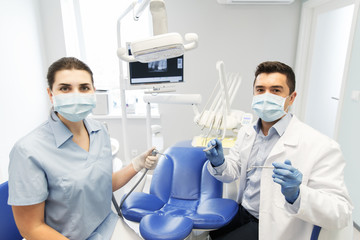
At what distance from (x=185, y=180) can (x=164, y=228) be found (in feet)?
1.55

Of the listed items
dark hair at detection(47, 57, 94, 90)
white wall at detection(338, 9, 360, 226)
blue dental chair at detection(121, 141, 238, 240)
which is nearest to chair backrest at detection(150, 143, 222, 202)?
blue dental chair at detection(121, 141, 238, 240)

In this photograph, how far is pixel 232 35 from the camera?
8.66 ft

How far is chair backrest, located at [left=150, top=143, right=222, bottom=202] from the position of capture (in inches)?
55.8

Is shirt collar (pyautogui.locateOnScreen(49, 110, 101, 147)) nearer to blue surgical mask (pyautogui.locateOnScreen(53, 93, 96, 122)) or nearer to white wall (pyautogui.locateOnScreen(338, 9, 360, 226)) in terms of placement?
blue surgical mask (pyautogui.locateOnScreen(53, 93, 96, 122))

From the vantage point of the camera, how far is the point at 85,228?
0.98 m

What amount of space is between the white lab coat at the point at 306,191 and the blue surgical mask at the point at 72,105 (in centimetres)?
85

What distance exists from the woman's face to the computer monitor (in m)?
0.73

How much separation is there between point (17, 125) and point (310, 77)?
10.8ft

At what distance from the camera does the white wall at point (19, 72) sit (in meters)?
2.18

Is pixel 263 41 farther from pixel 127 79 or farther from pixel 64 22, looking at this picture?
pixel 64 22

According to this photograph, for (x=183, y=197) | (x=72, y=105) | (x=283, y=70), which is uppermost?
(x=283, y=70)

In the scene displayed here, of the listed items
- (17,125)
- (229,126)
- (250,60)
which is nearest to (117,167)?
(229,126)

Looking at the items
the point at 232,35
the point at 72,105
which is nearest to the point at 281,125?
the point at 72,105

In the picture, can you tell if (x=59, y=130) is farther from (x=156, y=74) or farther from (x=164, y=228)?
(x=156, y=74)
